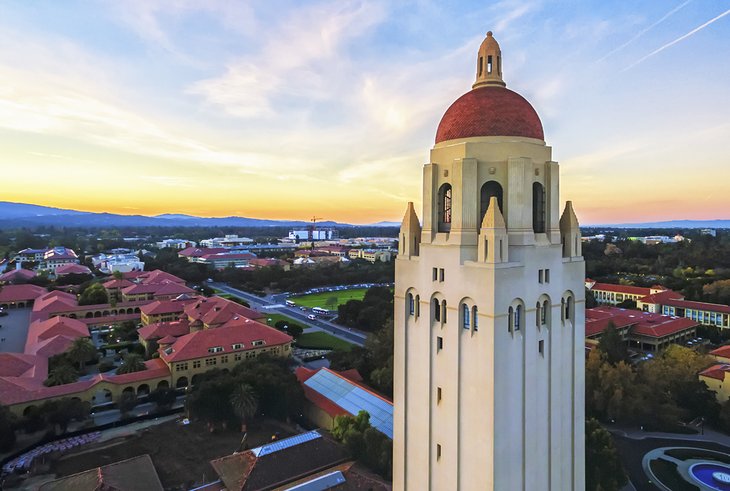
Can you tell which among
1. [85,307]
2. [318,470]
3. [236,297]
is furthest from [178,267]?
[318,470]

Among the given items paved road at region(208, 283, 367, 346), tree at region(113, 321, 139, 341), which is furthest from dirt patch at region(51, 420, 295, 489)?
tree at region(113, 321, 139, 341)

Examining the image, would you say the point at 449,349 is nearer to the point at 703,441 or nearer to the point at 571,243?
the point at 571,243

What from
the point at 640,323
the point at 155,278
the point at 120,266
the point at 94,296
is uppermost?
the point at 120,266

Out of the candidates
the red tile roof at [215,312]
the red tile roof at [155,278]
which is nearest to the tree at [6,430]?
the red tile roof at [215,312]

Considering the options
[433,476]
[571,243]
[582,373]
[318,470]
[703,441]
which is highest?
[571,243]

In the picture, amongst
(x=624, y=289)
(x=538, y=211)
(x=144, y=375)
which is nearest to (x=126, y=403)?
(x=144, y=375)

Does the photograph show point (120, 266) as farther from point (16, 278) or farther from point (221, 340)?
point (221, 340)

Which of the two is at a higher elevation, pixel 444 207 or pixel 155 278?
pixel 444 207

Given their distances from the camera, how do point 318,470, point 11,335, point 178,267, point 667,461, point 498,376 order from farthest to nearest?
1. point 178,267
2. point 11,335
3. point 667,461
4. point 318,470
5. point 498,376
